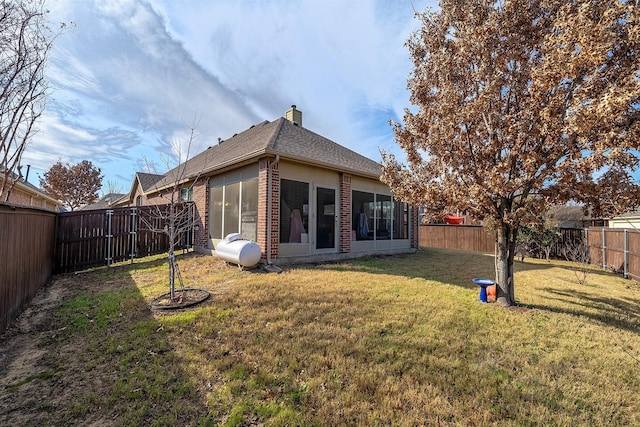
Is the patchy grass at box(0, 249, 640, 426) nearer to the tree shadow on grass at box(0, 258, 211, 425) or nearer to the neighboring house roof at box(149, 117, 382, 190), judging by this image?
the tree shadow on grass at box(0, 258, 211, 425)

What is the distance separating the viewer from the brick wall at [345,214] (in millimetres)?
9500

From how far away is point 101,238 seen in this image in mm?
9203

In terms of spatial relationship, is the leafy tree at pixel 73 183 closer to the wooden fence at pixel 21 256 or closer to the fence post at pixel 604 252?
→ the wooden fence at pixel 21 256

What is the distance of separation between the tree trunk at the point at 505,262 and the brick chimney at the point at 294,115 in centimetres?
947

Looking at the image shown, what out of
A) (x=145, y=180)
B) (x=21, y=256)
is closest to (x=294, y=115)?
(x=21, y=256)

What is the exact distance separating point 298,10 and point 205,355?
8574mm

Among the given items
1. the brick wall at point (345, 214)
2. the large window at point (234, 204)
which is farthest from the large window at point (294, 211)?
the brick wall at point (345, 214)

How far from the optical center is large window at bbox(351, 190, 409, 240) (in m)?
10.2

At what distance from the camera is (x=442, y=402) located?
2.51 meters

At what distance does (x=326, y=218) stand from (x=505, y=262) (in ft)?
16.7

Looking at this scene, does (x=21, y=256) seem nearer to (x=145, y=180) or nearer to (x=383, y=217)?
(x=383, y=217)

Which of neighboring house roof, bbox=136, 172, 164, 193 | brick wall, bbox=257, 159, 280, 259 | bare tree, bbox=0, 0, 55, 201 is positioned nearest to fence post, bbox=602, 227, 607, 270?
brick wall, bbox=257, 159, 280, 259

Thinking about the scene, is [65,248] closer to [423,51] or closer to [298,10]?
[298,10]

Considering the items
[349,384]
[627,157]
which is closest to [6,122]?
[349,384]
